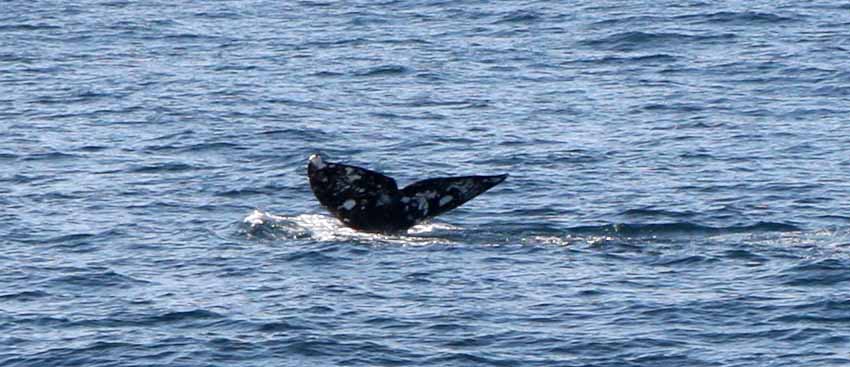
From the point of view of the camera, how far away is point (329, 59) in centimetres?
4156

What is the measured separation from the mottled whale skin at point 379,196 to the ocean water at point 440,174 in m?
0.39

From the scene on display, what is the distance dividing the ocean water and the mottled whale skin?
390 millimetres

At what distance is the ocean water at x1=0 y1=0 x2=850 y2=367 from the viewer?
2056cm

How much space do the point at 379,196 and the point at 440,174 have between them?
4534 mm

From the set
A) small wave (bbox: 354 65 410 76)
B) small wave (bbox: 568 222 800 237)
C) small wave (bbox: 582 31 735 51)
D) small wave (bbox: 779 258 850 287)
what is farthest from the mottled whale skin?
small wave (bbox: 582 31 735 51)

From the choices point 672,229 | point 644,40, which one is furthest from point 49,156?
point 644,40

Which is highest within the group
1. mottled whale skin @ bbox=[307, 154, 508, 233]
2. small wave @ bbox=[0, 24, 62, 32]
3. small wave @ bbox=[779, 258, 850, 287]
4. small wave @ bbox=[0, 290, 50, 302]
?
mottled whale skin @ bbox=[307, 154, 508, 233]

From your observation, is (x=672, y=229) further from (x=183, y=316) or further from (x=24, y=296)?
(x=24, y=296)

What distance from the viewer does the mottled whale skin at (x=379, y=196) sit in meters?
24.9

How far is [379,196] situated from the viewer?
25.1 meters

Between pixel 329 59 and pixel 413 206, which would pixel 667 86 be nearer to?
pixel 329 59

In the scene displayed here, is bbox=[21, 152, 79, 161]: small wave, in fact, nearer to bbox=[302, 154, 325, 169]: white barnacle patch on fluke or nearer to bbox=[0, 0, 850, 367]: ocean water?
bbox=[0, 0, 850, 367]: ocean water

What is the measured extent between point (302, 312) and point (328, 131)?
11.9 m

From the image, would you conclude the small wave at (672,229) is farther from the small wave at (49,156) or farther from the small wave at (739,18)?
the small wave at (739,18)
